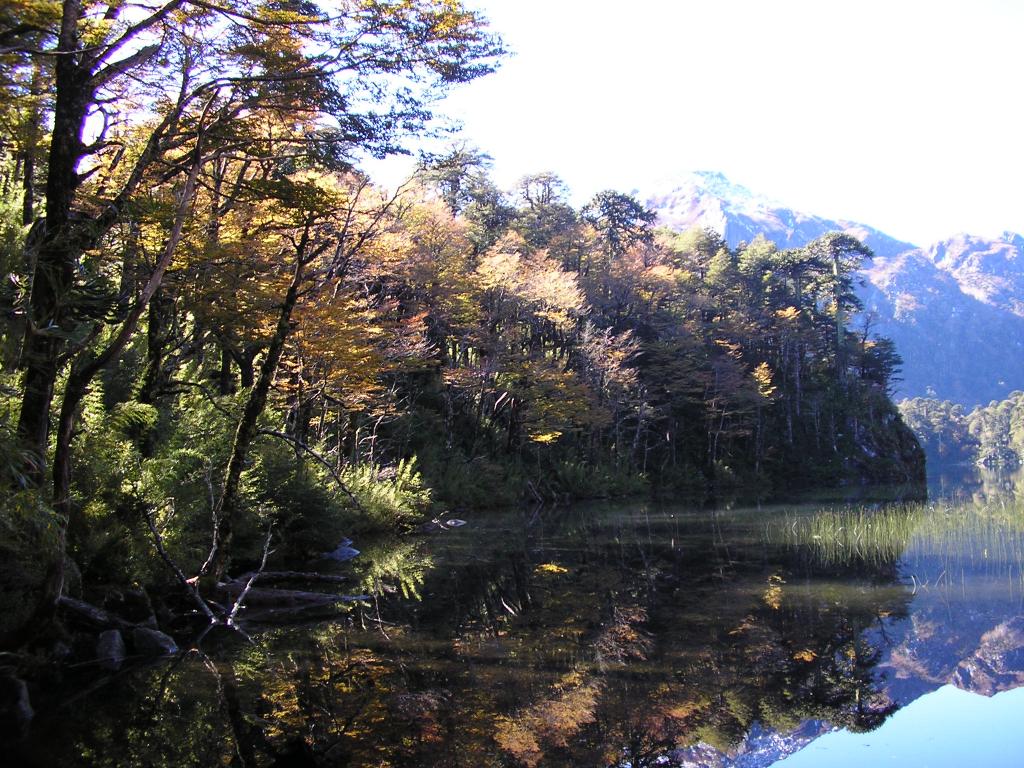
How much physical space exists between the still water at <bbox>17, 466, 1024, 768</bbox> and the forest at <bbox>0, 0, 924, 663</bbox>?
1805mm

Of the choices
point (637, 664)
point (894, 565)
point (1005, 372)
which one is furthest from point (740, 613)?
point (1005, 372)

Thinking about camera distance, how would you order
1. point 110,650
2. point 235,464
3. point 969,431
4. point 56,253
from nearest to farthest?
point 56,253
point 110,650
point 235,464
point 969,431

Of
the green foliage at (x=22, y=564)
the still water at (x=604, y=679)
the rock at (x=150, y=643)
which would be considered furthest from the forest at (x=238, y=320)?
the still water at (x=604, y=679)

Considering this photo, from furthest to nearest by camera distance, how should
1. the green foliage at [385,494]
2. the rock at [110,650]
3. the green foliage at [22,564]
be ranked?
the green foliage at [385,494]
the rock at [110,650]
the green foliage at [22,564]

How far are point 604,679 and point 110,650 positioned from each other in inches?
203

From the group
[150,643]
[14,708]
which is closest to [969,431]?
[150,643]

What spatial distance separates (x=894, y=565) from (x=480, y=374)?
61.1 feet

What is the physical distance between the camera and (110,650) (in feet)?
25.9

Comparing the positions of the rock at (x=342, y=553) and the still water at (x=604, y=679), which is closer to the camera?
the still water at (x=604, y=679)

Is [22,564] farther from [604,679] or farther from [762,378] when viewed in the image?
[762,378]

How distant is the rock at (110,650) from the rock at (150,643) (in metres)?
0.16

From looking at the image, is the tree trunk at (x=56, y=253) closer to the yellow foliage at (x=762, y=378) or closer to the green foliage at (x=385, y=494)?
the green foliage at (x=385, y=494)

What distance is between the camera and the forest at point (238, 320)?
7.49 metres

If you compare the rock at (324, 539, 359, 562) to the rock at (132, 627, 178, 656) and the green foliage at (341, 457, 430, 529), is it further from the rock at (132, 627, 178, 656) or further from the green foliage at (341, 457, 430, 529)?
the rock at (132, 627, 178, 656)
